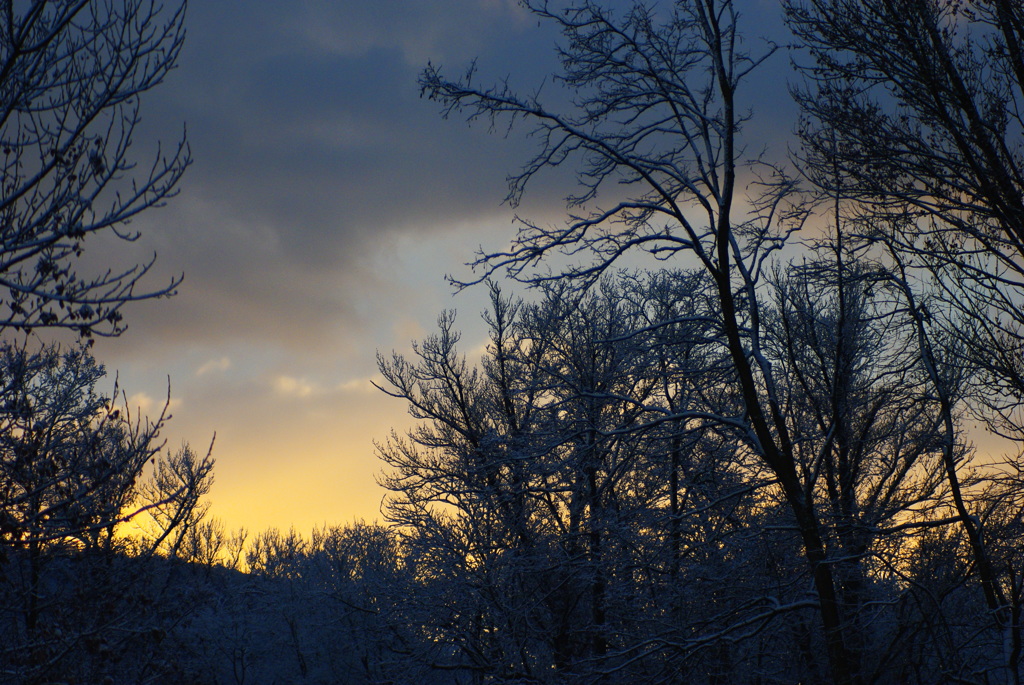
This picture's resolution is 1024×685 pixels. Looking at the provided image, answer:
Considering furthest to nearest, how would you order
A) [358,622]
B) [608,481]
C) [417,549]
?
[358,622]
[417,549]
[608,481]

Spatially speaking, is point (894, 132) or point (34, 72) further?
point (894, 132)

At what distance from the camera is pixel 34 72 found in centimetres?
561

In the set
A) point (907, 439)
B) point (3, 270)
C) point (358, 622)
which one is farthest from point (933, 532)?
point (358, 622)

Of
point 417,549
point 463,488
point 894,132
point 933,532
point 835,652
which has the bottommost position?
point 835,652

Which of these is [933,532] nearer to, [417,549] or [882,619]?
[882,619]

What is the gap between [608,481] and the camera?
1434 centimetres

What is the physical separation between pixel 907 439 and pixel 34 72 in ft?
53.2

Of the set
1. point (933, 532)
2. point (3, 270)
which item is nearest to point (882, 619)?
point (933, 532)

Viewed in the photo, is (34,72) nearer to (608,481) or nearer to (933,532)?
(933,532)

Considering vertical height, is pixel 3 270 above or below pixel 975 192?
below

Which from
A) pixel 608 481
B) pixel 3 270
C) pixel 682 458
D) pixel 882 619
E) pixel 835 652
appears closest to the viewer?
pixel 3 270

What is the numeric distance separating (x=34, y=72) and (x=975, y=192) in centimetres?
867

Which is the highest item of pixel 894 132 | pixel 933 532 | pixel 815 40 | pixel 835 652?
pixel 815 40

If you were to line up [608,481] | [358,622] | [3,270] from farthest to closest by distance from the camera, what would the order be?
[358,622] → [608,481] → [3,270]
